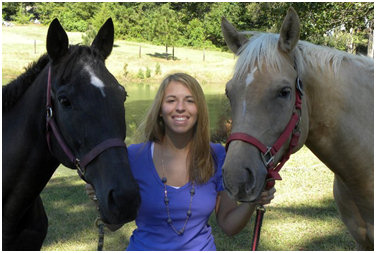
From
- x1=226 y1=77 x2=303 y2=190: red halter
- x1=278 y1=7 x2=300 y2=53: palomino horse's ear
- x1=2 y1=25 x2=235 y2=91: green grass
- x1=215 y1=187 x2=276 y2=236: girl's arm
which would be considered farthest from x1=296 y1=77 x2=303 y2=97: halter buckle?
x1=2 y1=25 x2=235 y2=91: green grass

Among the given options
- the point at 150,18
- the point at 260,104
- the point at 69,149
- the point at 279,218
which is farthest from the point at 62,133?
the point at 150,18

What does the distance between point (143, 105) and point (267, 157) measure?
15331mm

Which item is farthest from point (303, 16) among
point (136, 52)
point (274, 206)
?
point (136, 52)

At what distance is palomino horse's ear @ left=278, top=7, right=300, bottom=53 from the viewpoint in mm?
2111

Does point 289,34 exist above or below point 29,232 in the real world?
above

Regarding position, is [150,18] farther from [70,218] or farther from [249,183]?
[249,183]

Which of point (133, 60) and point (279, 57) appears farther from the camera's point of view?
point (133, 60)

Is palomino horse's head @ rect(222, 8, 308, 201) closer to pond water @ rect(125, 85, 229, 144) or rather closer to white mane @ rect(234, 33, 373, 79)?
white mane @ rect(234, 33, 373, 79)

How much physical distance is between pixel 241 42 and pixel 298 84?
532mm

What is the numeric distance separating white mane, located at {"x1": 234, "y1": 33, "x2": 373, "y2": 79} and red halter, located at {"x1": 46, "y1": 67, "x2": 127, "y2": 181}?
821mm

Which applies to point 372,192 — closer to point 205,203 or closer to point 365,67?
point 365,67

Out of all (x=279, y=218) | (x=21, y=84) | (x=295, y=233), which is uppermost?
(x=21, y=84)

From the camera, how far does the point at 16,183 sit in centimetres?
234

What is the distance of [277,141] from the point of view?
2014 mm
